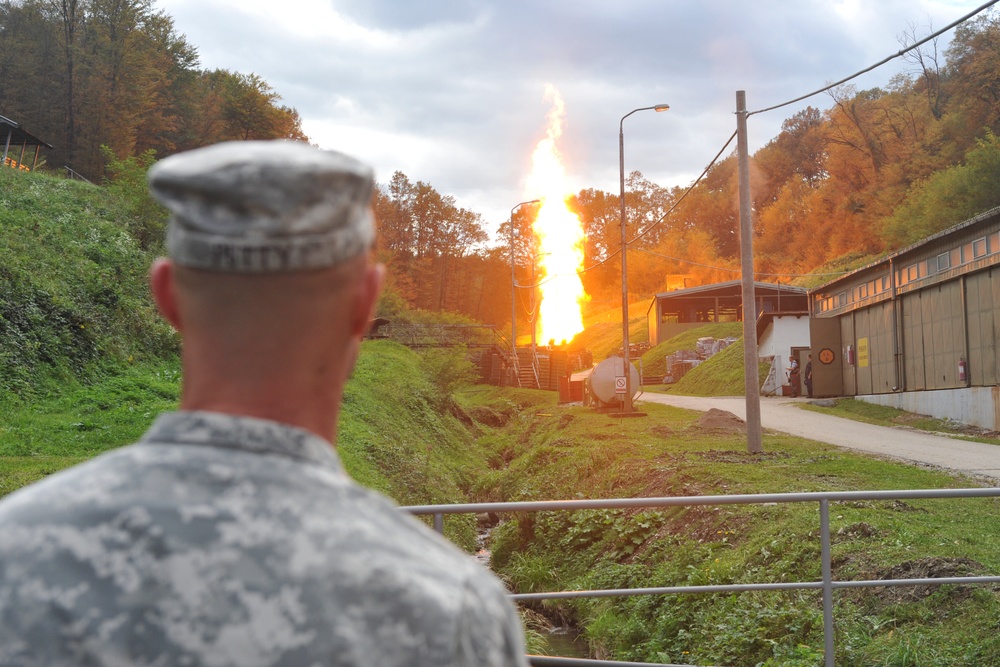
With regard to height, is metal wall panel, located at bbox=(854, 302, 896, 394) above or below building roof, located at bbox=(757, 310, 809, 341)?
below

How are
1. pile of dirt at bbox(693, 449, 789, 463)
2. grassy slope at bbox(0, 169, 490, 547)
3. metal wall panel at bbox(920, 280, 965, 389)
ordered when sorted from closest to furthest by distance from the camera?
grassy slope at bbox(0, 169, 490, 547) → pile of dirt at bbox(693, 449, 789, 463) → metal wall panel at bbox(920, 280, 965, 389)

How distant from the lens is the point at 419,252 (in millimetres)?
92438

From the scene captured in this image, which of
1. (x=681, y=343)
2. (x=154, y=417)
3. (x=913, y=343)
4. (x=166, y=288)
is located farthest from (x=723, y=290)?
(x=166, y=288)

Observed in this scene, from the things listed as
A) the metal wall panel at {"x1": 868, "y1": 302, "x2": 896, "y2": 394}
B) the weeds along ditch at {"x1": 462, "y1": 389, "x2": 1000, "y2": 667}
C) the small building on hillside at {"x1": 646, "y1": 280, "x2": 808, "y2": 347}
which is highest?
the small building on hillside at {"x1": 646, "y1": 280, "x2": 808, "y2": 347}

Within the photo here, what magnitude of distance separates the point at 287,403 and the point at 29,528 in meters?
0.41

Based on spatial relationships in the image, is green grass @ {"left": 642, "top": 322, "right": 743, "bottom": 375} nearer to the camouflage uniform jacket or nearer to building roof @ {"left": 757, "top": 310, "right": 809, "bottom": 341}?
building roof @ {"left": 757, "top": 310, "right": 809, "bottom": 341}

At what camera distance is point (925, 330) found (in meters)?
32.2

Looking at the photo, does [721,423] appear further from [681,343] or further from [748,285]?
[681,343]

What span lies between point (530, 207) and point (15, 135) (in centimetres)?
2946

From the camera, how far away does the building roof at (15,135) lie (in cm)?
5169

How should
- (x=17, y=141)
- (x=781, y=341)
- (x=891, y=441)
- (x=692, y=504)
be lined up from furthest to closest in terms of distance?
(x=17, y=141)
(x=781, y=341)
(x=891, y=441)
(x=692, y=504)

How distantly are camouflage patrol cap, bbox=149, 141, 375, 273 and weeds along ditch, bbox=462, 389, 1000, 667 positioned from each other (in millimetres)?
8562

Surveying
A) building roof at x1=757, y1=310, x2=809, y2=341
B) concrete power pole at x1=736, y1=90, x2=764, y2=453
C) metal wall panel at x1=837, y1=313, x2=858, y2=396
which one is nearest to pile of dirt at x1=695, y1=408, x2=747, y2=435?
concrete power pole at x1=736, y1=90, x2=764, y2=453

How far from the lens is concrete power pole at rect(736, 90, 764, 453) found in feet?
61.2
